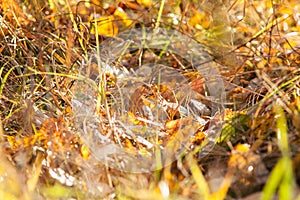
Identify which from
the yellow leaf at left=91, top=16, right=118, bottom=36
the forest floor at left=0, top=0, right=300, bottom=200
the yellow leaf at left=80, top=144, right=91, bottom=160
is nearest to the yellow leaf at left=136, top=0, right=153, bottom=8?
the forest floor at left=0, top=0, right=300, bottom=200

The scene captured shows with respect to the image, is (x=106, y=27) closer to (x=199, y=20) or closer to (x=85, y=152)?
(x=199, y=20)

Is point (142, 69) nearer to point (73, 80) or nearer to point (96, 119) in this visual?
point (73, 80)

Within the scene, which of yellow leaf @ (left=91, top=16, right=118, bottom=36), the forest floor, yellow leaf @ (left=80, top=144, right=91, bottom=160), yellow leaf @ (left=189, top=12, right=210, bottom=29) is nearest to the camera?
the forest floor

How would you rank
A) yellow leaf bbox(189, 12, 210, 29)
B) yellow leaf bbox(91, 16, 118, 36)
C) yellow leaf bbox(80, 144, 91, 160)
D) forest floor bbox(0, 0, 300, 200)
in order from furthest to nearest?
yellow leaf bbox(189, 12, 210, 29)
yellow leaf bbox(91, 16, 118, 36)
yellow leaf bbox(80, 144, 91, 160)
forest floor bbox(0, 0, 300, 200)

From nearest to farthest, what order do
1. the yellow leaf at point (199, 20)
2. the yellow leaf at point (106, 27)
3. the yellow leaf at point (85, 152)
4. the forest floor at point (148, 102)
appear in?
the forest floor at point (148, 102), the yellow leaf at point (85, 152), the yellow leaf at point (106, 27), the yellow leaf at point (199, 20)

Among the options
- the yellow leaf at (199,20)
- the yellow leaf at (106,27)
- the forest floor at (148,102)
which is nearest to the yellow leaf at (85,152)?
the forest floor at (148,102)

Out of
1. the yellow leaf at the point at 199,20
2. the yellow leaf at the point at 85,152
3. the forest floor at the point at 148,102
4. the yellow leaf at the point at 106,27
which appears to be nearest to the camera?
the forest floor at the point at 148,102

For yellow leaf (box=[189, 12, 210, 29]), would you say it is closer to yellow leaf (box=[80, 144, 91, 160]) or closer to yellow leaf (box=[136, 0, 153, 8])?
yellow leaf (box=[136, 0, 153, 8])

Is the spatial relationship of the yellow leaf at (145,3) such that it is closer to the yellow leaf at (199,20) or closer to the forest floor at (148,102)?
the forest floor at (148,102)

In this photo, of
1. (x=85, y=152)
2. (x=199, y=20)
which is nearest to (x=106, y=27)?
(x=199, y=20)

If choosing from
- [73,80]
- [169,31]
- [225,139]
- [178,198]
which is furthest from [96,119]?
[169,31]
